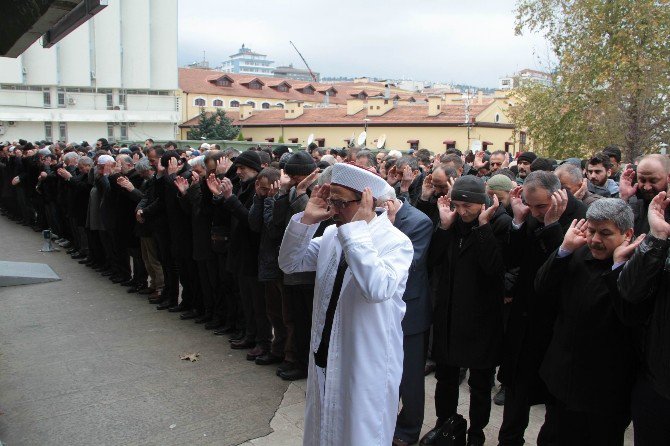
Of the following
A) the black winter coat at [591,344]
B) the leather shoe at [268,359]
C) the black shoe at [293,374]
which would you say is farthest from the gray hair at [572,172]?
the leather shoe at [268,359]

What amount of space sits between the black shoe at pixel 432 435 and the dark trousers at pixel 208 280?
11.5 ft

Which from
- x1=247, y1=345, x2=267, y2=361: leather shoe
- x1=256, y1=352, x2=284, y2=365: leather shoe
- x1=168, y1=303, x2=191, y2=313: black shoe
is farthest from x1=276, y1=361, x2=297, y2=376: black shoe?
x1=168, y1=303, x2=191, y2=313: black shoe

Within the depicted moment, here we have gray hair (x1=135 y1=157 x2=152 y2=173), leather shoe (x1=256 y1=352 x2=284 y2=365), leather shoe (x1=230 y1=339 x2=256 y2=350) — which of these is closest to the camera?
leather shoe (x1=256 y1=352 x2=284 y2=365)

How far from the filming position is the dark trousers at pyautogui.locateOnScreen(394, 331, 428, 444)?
14.4 feet

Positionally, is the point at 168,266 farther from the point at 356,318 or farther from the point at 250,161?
the point at 356,318

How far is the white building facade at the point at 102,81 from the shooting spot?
44.7 m

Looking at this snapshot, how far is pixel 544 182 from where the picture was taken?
13.0 ft

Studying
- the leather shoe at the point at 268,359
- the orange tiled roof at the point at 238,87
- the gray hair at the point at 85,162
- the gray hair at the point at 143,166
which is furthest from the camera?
the orange tiled roof at the point at 238,87

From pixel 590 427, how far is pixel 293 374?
297 cm

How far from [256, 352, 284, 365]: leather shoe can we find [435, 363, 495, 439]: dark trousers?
214cm

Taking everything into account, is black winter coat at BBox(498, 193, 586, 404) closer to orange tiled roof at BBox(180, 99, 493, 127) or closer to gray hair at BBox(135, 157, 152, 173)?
gray hair at BBox(135, 157, 152, 173)

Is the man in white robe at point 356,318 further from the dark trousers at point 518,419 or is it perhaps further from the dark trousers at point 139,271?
the dark trousers at point 139,271

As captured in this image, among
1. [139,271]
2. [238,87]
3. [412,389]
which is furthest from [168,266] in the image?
[238,87]

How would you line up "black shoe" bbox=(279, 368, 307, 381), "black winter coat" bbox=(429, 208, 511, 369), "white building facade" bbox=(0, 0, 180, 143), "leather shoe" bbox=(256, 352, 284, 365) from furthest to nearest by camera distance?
"white building facade" bbox=(0, 0, 180, 143) → "leather shoe" bbox=(256, 352, 284, 365) → "black shoe" bbox=(279, 368, 307, 381) → "black winter coat" bbox=(429, 208, 511, 369)
